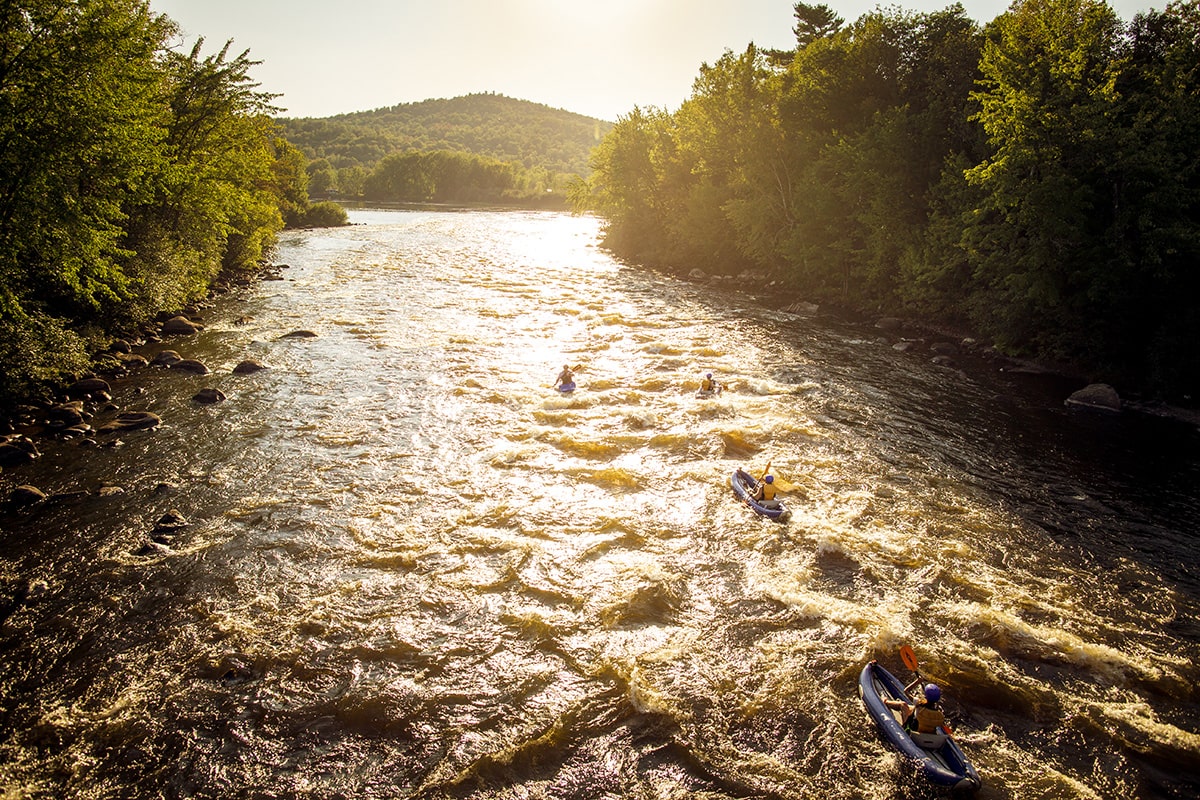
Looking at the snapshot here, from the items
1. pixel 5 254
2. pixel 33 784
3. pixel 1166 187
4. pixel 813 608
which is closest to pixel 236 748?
pixel 33 784

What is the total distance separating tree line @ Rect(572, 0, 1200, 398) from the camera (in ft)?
70.9

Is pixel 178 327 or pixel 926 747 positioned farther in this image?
pixel 178 327

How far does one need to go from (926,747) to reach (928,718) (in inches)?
18.1

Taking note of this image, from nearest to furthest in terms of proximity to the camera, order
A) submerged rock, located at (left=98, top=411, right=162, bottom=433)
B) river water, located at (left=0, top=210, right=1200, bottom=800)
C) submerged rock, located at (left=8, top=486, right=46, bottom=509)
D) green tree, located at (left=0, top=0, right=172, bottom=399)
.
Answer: river water, located at (left=0, top=210, right=1200, bottom=800)
submerged rock, located at (left=8, top=486, right=46, bottom=509)
green tree, located at (left=0, top=0, right=172, bottom=399)
submerged rock, located at (left=98, top=411, right=162, bottom=433)

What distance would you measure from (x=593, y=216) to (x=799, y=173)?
8119 cm

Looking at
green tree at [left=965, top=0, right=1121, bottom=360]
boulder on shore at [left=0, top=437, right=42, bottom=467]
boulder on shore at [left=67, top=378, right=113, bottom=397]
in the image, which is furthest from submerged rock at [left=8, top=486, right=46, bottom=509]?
green tree at [left=965, top=0, right=1121, bottom=360]

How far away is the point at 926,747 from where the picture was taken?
26.3ft

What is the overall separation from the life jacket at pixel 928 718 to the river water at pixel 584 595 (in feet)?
2.63

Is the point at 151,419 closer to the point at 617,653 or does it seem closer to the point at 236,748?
the point at 236,748

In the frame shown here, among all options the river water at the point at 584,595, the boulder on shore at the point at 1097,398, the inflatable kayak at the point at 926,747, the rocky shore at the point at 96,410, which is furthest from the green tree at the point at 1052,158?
the rocky shore at the point at 96,410

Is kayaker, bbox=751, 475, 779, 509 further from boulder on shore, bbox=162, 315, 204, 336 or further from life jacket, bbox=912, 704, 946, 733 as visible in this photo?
boulder on shore, bbox=162, 315, 204, 336

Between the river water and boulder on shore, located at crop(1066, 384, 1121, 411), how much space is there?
117 cm

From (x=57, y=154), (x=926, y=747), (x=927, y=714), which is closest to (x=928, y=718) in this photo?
(x=927, y=714)

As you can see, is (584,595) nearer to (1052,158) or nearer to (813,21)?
(1052,158)
